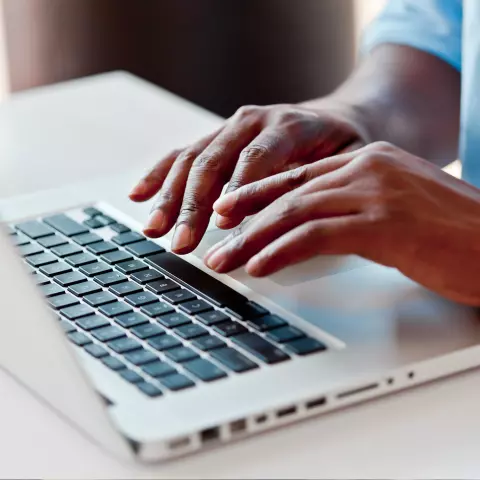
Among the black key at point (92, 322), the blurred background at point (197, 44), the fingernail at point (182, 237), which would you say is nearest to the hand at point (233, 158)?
the fingernail at point (182, 237)

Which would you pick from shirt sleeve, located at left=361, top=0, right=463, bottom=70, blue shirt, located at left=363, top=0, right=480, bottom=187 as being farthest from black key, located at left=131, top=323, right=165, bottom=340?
shirt sleeve, located at left=361, top=0, right=463, bottom=70

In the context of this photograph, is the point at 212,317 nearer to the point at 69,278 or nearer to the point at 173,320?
the point at 173,320

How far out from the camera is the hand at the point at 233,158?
81 cm

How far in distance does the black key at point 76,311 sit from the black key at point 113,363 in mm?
68

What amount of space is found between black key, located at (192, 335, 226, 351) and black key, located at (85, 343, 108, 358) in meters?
0.06

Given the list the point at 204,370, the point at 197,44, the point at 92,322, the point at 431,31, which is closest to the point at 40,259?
the point at 92,322

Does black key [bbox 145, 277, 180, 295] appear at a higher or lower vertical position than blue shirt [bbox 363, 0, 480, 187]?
lower

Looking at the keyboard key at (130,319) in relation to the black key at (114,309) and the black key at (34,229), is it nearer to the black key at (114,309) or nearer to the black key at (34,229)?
the black key at (114,309)

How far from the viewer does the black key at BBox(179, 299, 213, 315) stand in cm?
69

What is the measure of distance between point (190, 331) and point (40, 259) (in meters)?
0.18

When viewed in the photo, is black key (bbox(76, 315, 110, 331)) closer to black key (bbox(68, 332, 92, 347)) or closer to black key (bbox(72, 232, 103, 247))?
black key (bbox(68, 332, 92, 347))

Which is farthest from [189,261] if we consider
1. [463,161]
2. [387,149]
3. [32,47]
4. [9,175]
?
[32,47]

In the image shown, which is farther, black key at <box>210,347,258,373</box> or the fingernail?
the fingernail

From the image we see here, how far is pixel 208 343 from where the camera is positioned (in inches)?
25.5
